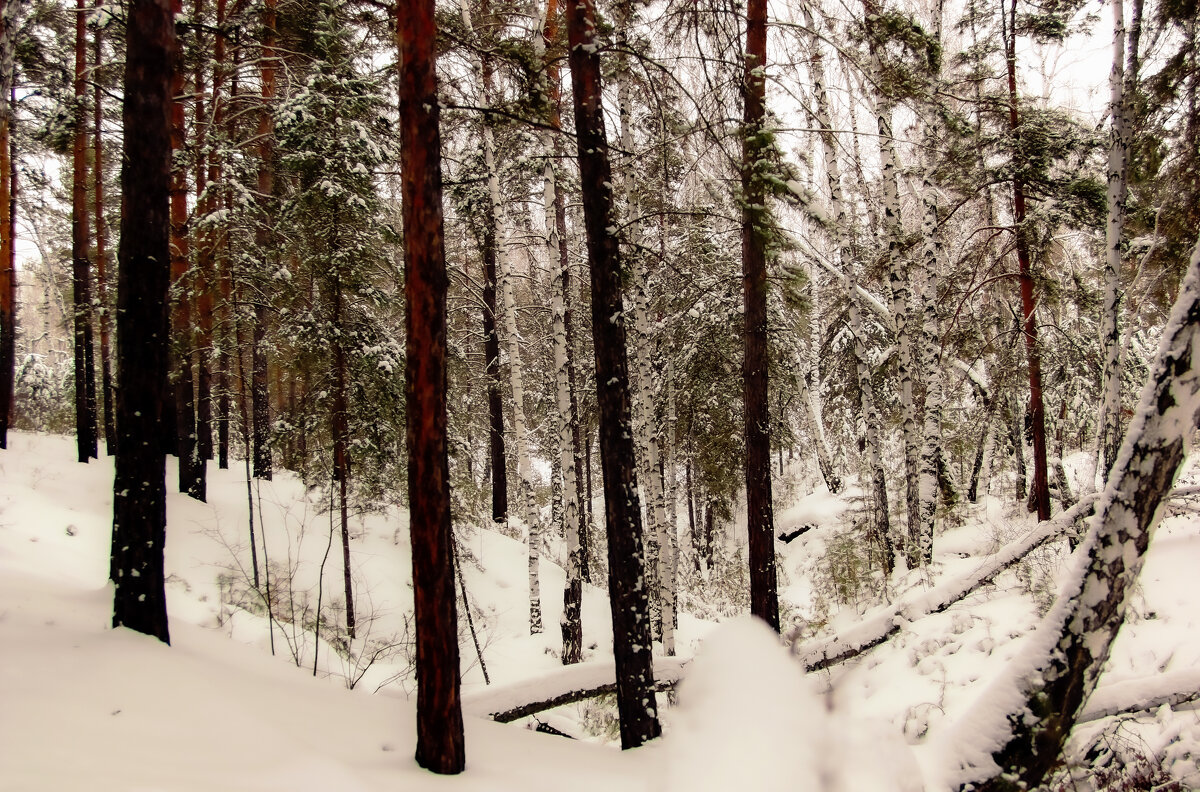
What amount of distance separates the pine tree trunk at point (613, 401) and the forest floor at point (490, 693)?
0.59m

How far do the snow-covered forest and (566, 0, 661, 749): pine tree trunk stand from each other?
41 millimetres

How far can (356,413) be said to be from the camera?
32.8 feet

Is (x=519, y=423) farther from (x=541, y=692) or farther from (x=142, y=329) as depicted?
(x=142, y=329)

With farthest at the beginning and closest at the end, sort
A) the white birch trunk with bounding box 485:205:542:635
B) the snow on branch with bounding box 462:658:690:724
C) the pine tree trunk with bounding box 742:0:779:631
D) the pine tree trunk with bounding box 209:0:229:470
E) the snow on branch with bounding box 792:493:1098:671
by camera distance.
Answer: the white birch trunk with bounding box 485:205:542:635 → the pine tree trunk with bounding box 209:0:229:470 → the snow on branch with bounding box 792:493:1098:671 → the pine tree trunk with bounding box 742:0:779:631 → the snow on branch with bounding box 462:658:690:724

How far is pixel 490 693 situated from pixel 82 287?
544 inches

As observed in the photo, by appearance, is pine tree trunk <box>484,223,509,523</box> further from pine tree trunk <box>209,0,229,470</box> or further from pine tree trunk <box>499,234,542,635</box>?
pine tree trunk <box>209,0,229,470</box>

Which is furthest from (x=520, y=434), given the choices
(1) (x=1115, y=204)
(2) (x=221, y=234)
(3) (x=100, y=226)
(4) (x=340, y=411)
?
(3) (x=100, y=226)

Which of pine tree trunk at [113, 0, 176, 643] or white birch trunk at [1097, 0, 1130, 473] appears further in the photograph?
white birch trunk at [1097, 0, 1130, 473]

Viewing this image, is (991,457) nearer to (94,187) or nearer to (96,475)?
(96,475)

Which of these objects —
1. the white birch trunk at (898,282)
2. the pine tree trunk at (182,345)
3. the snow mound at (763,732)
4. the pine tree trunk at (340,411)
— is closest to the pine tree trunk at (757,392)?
the white birch trunk at (898,282)

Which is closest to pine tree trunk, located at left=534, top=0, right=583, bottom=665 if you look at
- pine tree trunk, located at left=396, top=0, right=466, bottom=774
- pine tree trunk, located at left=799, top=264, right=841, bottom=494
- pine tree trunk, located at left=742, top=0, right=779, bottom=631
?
pine tree trunk, located at left=742, top=0, right=779, bottom=631

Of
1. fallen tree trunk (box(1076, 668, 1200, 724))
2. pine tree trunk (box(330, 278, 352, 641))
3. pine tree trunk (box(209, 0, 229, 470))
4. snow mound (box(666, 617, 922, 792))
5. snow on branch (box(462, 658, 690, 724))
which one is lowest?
snow on branch (box(462, 658, 690, 724))

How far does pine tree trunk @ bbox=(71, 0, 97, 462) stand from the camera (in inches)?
490

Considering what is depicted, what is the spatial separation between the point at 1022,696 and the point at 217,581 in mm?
11398
